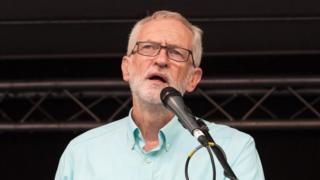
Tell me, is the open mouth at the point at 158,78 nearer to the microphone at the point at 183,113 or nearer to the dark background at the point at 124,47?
the microphone at the point at 183,113

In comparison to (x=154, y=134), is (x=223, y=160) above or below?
above

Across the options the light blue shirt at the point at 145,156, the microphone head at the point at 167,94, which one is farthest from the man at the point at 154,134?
the microphone head at the point at 167,94

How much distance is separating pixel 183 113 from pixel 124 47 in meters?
3.86

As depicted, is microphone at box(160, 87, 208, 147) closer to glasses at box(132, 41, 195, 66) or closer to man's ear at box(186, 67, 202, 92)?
glasses at box(132, 41, 195, 66)

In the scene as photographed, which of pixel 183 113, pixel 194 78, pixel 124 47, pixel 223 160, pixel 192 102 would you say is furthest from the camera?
pixel 192 102

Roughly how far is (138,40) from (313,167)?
394 cm

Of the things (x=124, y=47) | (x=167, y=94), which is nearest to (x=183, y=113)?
(x=167, y=94)

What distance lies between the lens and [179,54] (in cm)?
200

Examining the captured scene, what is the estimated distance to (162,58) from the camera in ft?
6.33

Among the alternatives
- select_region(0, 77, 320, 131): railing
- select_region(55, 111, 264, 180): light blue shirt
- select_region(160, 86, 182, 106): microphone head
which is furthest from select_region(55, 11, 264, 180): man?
select_region(0, 77, 320, 131): railing

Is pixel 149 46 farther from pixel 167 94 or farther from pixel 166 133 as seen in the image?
pixel 167 94

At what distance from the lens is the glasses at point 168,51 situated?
Answer: 198 centimetres

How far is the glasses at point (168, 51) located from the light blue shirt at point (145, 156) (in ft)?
0.77

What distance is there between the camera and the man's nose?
6.28 ft
